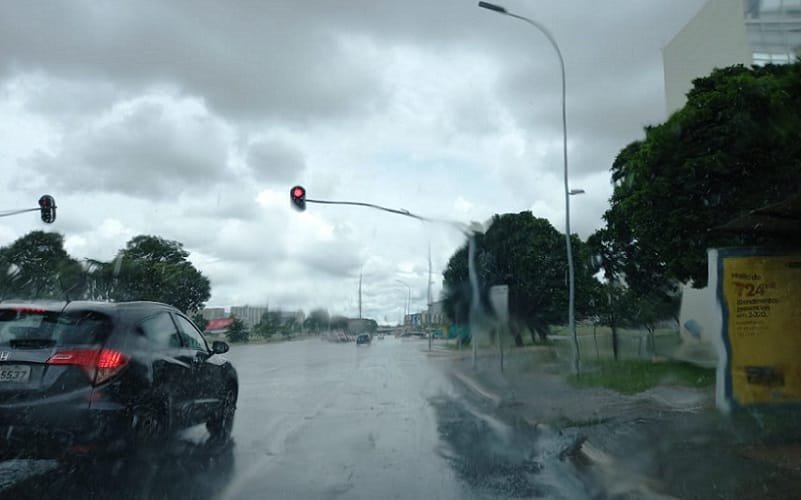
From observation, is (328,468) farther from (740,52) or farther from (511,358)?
(740,52)

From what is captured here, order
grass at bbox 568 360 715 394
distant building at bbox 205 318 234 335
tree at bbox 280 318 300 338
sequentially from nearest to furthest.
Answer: grass at bbox 568 360 715 394 < distant building at bbox 205 318 234 335 < tree at bbox 280 318 300 338

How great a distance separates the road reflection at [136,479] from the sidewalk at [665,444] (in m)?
3.73

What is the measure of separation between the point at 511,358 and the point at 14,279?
825 inches

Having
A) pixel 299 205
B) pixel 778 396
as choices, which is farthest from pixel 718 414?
pixel 299 205

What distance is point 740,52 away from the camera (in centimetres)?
2559

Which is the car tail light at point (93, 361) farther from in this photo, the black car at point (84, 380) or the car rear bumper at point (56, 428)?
the car rear bumper at point (56, 428)

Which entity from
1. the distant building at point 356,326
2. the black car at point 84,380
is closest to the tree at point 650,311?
the black car at point 84,380

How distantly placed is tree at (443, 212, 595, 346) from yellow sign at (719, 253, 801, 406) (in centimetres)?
2496

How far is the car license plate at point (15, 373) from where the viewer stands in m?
5.44

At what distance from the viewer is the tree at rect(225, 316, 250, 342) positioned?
173 feet

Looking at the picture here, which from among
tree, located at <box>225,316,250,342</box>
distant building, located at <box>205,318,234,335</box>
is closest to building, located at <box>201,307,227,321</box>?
distant building, located at <box>205,318,234,335</box>

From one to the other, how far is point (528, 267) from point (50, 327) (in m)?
32.6

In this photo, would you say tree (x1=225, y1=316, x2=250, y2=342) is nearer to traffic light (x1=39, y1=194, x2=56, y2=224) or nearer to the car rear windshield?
traffic light (x1=39, y1=194, x2=56, y2=224)

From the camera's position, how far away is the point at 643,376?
16453 millimetres
